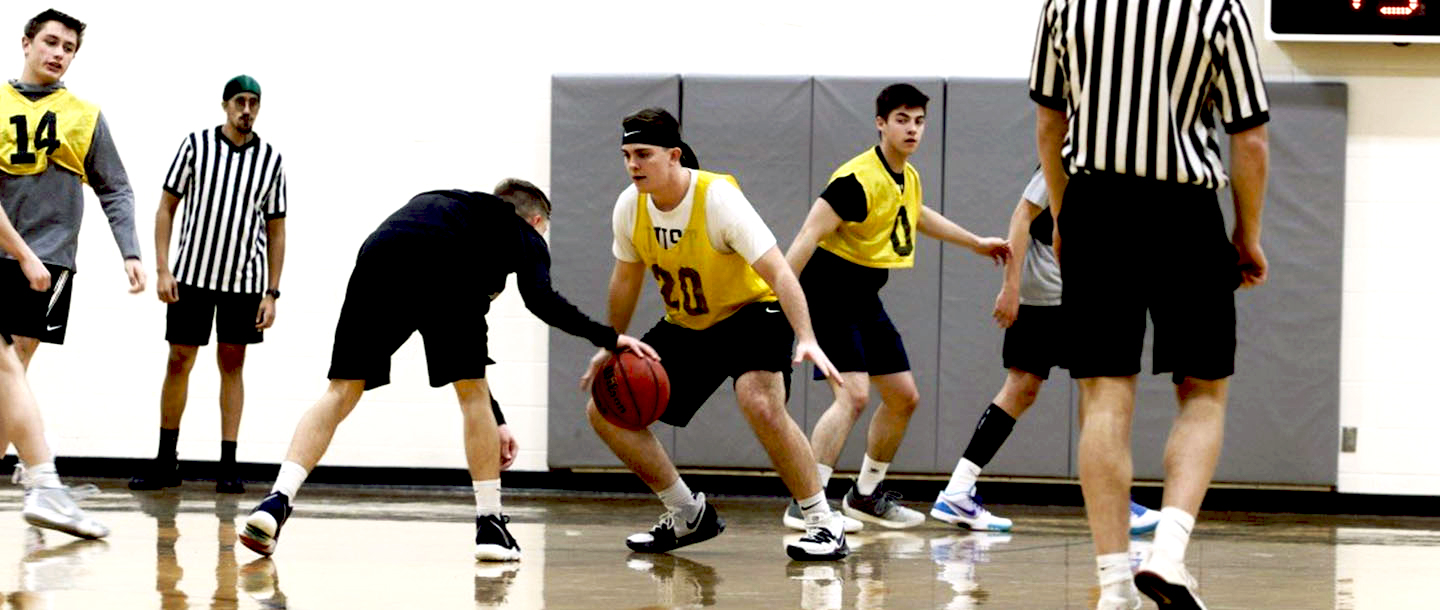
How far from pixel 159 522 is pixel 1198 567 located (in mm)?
3339

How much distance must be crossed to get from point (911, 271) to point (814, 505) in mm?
3040

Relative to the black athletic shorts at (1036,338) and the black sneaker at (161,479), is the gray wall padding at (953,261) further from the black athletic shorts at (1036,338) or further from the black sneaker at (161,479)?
the black sneaker at (161,479)

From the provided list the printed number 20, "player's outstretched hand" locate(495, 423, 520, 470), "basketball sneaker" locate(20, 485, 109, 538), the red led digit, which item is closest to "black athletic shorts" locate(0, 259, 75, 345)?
the printed number 20

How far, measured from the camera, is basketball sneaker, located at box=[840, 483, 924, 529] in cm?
650

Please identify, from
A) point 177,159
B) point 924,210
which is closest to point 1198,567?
Result: point 924,210

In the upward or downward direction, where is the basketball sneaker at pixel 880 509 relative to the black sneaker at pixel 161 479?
upward

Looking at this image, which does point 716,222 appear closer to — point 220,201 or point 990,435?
point 990,435

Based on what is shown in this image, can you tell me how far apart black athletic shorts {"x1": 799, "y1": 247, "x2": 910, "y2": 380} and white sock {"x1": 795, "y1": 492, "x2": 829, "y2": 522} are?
115 cm

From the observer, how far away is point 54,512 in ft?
16.5

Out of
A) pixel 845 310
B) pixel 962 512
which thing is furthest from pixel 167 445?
pixel 962 512

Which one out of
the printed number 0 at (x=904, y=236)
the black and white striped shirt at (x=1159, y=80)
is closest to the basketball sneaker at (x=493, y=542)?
the printed number 0 at (x=904, y=236)

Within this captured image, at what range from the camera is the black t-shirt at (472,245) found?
4855 millimetres

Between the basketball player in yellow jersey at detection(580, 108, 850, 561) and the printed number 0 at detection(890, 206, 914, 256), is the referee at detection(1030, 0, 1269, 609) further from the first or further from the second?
the printed number 0 at detection(890, 206, 914, 256)

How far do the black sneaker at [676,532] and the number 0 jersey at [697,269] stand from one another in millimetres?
587
